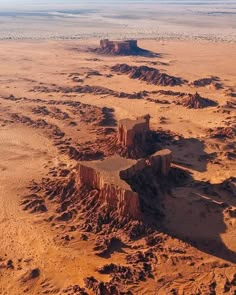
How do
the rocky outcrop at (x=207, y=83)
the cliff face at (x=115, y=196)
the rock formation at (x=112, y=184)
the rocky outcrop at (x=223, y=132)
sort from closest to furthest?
the cliff face at (x=115, y=196) < the rock formation at (x=112, y=184) < the rocky outcrop at (x=223, y=132) < the rocky outcrop at (x=207, y=83)

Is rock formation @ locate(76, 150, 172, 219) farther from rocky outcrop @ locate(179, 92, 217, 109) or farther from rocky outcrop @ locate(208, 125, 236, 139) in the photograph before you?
rocky outcrop @ locate(179, 92, 217, 109)

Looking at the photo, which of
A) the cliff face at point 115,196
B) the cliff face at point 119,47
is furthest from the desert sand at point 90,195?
the cliff face at point 119,47

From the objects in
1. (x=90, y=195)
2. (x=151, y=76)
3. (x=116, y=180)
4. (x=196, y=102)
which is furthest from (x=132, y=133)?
(x=151, y=76)

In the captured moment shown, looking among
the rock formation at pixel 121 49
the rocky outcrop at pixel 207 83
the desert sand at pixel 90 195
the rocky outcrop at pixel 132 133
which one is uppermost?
the rock formation at pixel 121 49

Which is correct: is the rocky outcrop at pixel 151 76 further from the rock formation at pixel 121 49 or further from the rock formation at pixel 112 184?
the rock formation at pixel 112 184

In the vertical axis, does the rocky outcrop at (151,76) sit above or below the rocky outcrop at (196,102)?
above

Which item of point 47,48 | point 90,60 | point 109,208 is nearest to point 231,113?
point 109,208

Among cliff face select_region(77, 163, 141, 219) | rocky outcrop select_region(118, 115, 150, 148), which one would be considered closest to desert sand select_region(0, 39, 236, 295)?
cliff face select_region(77, 163, 141, 219)

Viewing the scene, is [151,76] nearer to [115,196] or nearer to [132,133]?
[132,133]
